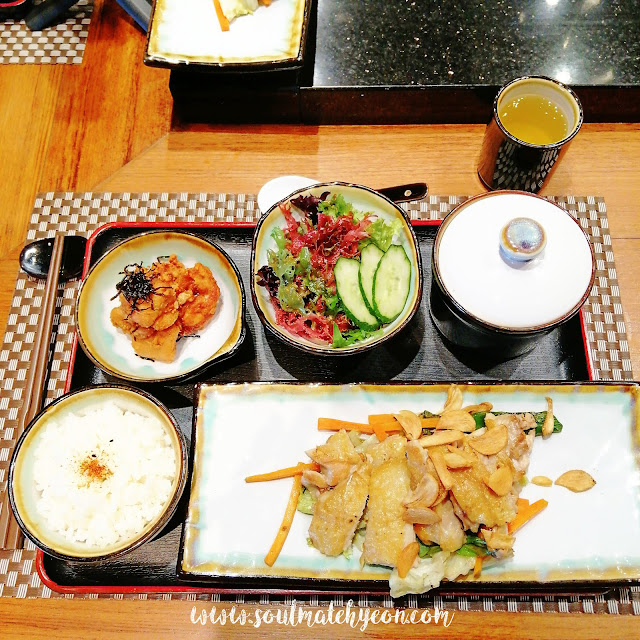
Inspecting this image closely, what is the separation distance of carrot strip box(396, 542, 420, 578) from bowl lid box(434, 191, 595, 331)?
808 millimetres

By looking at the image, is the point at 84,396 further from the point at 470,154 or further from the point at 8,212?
the point at 470,154

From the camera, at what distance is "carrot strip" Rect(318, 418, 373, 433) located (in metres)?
2.04

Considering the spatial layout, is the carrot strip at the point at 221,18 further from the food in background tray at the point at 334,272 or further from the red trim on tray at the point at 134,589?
the red trim on tray at the point at 134,589

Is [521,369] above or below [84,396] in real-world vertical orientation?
below

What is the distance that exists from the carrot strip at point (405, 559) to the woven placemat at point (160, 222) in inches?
14.7

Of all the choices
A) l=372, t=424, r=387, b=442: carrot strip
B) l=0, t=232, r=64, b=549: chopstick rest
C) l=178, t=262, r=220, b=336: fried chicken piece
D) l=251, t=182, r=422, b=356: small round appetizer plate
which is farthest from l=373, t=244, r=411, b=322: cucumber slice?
l=0, t=232, r=64, b=549: chopstick rest

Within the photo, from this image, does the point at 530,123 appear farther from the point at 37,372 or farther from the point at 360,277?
the point at 37,372

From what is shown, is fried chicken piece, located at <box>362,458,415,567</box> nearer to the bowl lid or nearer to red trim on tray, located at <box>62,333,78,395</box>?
the bowl lid

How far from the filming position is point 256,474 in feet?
6.55

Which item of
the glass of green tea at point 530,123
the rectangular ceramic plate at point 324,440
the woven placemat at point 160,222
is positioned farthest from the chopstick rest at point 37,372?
the glass of green tea at point 530,123

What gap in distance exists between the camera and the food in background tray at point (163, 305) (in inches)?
84.7

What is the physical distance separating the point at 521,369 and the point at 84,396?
1.67 metres

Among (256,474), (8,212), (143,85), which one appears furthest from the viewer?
(143,85)

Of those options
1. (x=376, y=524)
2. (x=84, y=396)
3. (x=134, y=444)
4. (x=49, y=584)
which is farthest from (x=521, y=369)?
(x=49, y=584)
